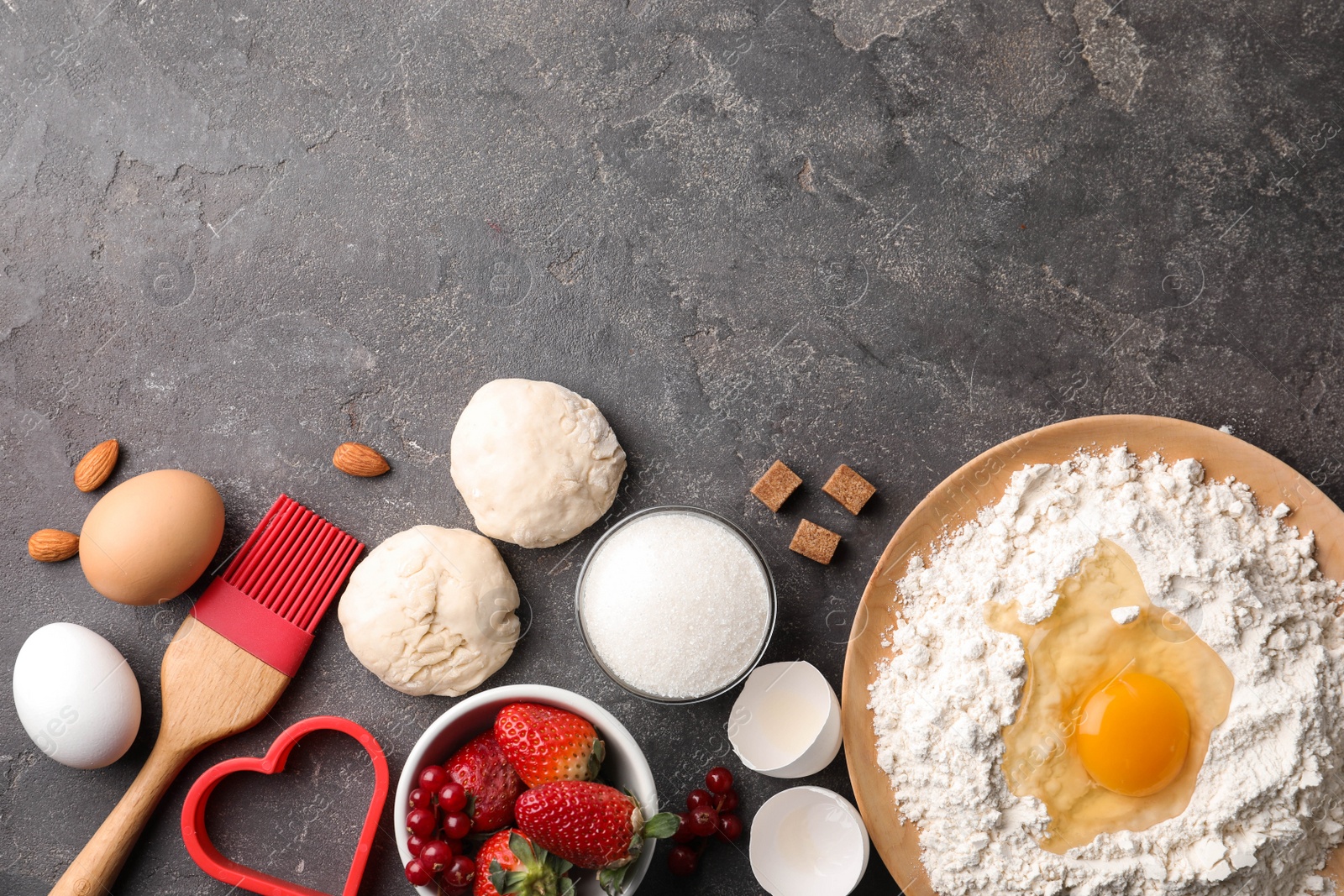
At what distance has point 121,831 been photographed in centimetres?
193

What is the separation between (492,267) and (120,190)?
1.13 m

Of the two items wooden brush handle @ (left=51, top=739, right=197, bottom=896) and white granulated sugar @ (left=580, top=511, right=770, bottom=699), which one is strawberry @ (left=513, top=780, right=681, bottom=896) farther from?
wooden brush handle @ (left=51, top=739, right=197, bottom=896)

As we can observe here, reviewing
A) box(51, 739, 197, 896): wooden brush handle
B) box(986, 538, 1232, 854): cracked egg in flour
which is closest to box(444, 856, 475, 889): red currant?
box(51, 739, 197, 896): wooden brush handle

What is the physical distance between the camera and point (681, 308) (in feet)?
6.82

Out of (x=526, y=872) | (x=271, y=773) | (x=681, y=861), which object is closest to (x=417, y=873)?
(x=526, y=872)

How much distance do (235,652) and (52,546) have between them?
0.61m

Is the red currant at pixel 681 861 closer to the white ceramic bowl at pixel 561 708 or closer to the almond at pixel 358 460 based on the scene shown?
the white ceramic bowl at pixel 561 708

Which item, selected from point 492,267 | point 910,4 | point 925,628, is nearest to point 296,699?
point 492,267

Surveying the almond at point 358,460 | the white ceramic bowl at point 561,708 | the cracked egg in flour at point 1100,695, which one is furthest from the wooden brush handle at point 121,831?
the cracked egg in flour at point 1100,695

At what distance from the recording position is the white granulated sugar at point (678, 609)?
1.81m

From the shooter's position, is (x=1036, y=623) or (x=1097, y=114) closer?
(x=1036, y=623)

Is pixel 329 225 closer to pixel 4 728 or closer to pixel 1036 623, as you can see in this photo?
pixel 4 728

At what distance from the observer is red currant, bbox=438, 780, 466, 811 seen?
65.8 inches

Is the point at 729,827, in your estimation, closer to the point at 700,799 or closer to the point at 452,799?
the point at 700,799
